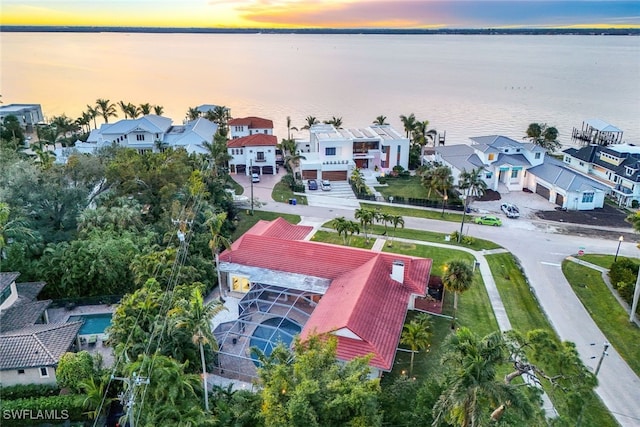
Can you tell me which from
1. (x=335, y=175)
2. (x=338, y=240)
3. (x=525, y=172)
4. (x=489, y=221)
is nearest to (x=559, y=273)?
(x=489, y=221)

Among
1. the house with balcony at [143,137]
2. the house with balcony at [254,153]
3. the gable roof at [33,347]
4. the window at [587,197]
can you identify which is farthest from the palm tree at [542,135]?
the gable roof at [33,347]

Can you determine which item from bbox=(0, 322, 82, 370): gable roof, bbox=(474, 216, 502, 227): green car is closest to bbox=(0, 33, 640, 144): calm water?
bbox=(474, 216, 502, 227): green car

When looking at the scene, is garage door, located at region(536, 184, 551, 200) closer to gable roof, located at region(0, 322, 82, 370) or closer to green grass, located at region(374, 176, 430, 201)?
green grass, located at region(374, 176, 430, 201)

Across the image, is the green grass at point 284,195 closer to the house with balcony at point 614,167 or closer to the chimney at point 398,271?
the chimney at point 398,271

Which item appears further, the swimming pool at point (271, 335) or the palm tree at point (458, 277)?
the palm tree at point (458, 277)

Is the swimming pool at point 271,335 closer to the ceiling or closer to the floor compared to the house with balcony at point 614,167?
closer to the floor

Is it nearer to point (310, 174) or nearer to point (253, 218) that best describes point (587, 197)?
point (310, 174)
